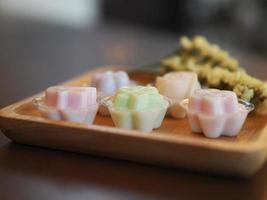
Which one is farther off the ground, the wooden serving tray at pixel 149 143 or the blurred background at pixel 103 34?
the wooden serving tray at pixel 149 143

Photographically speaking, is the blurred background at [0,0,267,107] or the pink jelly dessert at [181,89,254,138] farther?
the blurred background at [0,0,267,107]

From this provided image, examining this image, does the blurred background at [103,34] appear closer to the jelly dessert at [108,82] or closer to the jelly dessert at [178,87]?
the jelly dessert at [108,82]

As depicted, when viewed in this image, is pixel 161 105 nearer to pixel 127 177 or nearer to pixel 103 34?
pixel 127 177

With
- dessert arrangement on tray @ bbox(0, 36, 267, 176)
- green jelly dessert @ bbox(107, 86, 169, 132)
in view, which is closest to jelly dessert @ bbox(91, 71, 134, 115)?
dessert arrangement on tray @ bbox(0, 36, 267, 176)

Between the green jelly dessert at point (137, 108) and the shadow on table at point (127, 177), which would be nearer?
the shadow on table at point (127, 177)

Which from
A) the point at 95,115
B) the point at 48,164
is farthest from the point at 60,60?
the point at 48,164

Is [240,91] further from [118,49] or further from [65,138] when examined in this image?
[118,49]

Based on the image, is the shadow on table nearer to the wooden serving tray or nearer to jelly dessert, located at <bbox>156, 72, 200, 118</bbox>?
the wooden serving tray

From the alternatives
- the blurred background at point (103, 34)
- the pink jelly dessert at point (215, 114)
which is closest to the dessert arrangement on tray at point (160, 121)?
A: the pink jelly dessert at point (215, 114)
